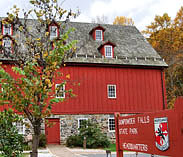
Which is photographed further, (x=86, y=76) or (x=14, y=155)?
(x=86, y=76)

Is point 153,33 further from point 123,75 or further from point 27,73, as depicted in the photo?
point 27,73

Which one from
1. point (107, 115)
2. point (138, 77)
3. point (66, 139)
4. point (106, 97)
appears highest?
point (138, 77)

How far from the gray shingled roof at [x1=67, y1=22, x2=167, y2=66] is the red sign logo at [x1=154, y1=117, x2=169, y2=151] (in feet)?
50.8

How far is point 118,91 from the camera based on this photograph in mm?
20797

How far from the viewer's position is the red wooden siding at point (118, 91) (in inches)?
786

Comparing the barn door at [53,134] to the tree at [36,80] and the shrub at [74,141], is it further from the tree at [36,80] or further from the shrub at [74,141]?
the tree at [36,80]

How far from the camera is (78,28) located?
24.0 metres

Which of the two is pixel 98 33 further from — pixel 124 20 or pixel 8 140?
pixel 124 20

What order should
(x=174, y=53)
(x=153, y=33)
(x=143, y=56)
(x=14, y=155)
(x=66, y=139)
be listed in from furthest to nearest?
(x=153, y=33) < (x=174, y=53) < (x=143, y=56) < (x=66, y=139) < (x=14, y=155)

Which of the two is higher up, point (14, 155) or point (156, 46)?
point (156, 46)

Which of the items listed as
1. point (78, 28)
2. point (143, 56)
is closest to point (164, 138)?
point (143, 56)

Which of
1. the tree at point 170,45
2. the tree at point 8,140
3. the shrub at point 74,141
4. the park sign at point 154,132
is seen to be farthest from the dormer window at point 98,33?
the park sign at point 154,132

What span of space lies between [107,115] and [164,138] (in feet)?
52.3

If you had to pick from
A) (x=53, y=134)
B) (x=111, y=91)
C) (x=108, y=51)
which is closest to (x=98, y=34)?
(x=108, y=51)
